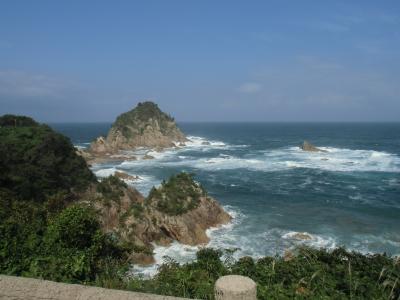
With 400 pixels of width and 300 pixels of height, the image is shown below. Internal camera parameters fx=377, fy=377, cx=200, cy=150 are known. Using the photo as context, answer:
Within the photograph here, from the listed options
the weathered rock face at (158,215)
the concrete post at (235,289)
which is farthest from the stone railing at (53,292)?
the weathered rock face at (158,215)

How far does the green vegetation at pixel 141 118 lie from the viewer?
96.6m

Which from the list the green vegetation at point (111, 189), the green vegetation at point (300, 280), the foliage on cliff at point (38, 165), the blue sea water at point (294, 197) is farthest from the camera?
the green vegetation at point (111, 189)

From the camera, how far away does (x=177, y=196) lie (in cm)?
3188

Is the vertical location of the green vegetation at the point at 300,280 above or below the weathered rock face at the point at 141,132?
below

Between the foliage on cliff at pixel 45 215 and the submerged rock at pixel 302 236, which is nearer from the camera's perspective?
the foliage on cliff at pixel 45 215

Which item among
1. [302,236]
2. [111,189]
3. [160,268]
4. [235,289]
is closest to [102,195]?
[111,189]

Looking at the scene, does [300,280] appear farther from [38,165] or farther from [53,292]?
[38,165]

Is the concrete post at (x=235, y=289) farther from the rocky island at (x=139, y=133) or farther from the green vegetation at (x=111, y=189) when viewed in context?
the rocky island at (x=139, y=133)

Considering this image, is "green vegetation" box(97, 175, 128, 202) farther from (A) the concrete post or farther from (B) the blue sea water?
(A) the concrete post

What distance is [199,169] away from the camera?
2411 inches

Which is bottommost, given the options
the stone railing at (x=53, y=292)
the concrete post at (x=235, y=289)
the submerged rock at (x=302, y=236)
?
the submerged rock at (x=302, y=236)

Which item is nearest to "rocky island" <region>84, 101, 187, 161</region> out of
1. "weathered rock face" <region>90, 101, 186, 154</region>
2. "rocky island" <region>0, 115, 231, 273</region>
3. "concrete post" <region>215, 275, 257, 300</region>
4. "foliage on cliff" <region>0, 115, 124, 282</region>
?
"weathered rock face" <region>90, 101, 186, 154</region>

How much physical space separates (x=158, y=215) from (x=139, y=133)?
69.8m

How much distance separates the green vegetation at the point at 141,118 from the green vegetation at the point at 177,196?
61.7m
